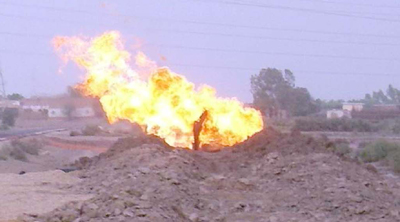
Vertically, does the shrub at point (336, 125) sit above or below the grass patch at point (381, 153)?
above

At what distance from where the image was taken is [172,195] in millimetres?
19750

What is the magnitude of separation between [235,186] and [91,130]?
41042 mm

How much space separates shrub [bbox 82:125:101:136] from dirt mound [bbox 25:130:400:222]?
33656 mm

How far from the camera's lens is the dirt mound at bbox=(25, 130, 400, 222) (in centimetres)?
1827

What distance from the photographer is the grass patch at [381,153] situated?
3764cm

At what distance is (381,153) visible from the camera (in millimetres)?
40188

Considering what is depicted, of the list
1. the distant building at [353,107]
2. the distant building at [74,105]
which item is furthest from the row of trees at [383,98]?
the distant building at [74,105]

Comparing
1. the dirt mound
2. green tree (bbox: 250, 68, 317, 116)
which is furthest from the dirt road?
green tree (bbox: 250, 68, 317, 116)

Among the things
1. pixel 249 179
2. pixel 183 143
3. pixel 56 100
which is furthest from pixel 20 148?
pixel 249 179

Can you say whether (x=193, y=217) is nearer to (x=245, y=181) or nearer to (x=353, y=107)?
(x=245, y=181)

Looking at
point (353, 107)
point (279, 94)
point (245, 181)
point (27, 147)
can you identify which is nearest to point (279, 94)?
point (279, 94)

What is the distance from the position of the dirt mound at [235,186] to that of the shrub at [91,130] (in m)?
33.7

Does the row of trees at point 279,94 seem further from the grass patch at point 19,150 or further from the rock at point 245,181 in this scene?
the rock at point 245,181

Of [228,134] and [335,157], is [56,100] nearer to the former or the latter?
[228,134]
